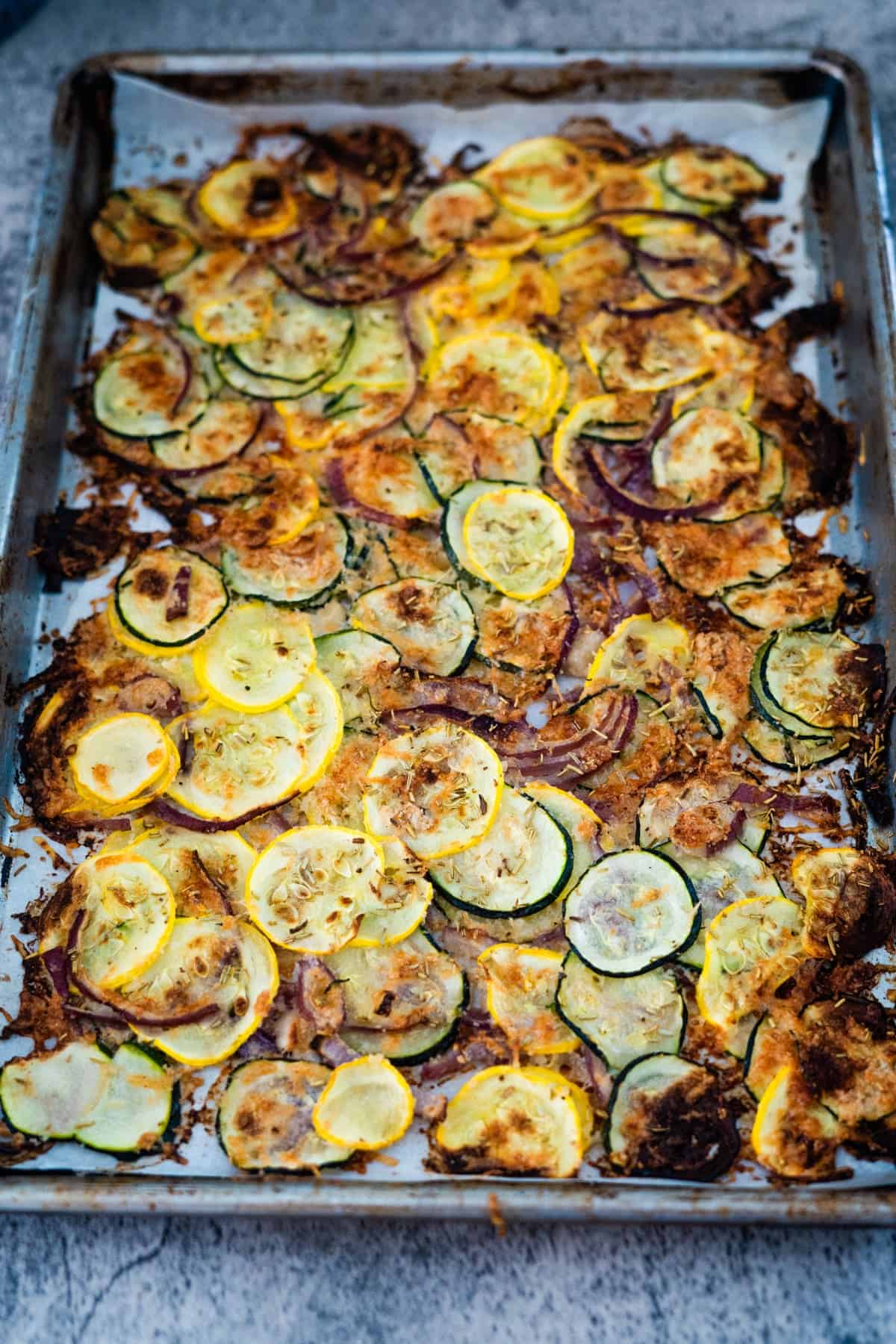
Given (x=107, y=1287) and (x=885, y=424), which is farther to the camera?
(x=885, y=424)

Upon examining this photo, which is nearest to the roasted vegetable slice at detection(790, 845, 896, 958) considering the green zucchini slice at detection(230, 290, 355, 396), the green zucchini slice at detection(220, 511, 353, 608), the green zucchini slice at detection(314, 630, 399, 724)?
the green zucchini slice at detection(314, 630, 399, 724)

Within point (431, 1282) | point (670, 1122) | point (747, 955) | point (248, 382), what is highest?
point (248, 382)

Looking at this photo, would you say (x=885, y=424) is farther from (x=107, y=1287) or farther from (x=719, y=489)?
(x=107, y=1287)

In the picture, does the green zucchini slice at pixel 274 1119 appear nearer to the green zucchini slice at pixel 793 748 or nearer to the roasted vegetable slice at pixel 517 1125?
the roasted vegetable slice at pixel 517 1125

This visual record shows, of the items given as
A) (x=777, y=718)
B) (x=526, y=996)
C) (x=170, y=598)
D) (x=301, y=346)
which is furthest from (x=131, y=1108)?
Answer: (x=301, y=346)

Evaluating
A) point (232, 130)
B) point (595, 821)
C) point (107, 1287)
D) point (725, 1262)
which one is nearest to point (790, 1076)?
point (725, 1262)

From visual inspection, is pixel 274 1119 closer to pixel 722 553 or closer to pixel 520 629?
pixel 520 629
